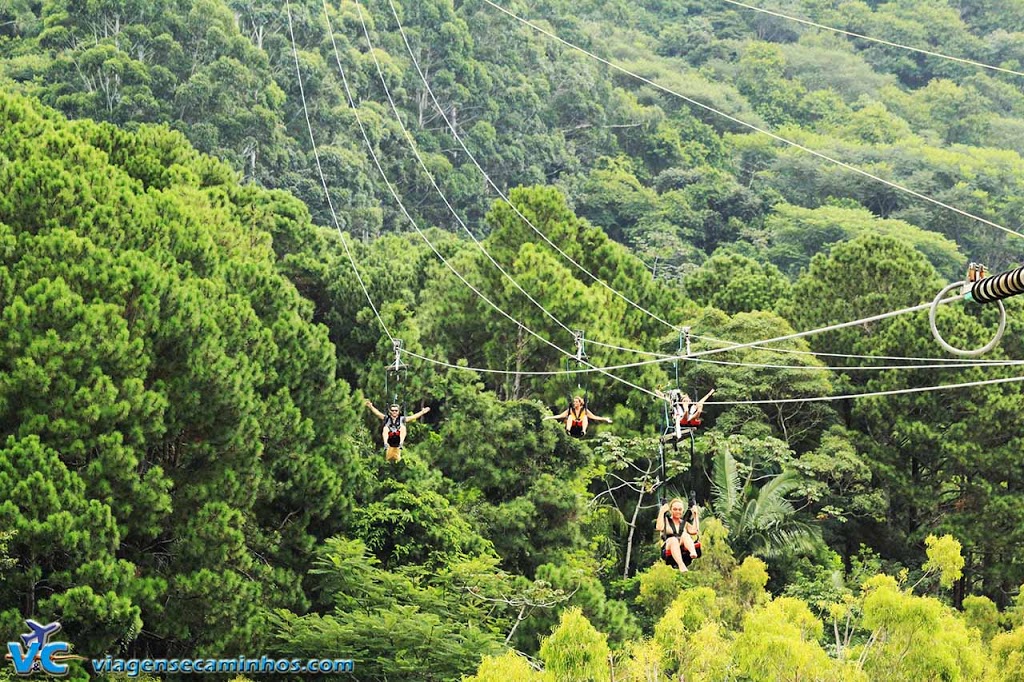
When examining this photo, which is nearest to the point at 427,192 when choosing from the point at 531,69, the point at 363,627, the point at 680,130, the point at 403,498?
the point at 531,69

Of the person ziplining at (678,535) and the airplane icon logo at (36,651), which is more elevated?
the person ziplining at (678,535)

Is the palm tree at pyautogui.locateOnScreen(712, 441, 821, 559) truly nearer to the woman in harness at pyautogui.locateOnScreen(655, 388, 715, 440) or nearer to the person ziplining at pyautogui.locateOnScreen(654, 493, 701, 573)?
the woman in harness at pyautogui.locateOnScreen(655, 388, 715, 440)

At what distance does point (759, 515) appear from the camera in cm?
2489

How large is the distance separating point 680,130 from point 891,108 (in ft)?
46.3

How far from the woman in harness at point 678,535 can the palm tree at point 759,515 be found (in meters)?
11.1

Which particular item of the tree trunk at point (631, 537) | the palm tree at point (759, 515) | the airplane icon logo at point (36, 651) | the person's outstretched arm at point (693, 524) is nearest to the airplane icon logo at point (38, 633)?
the airplane icon logo at point (36, 651)

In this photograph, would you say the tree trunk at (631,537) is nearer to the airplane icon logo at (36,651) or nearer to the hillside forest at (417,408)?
the hillside forest at (417,408)

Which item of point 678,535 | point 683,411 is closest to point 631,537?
point 683,411

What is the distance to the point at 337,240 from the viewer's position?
34656 mm

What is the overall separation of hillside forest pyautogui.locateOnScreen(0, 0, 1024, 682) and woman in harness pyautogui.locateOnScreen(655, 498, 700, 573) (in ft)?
3.18

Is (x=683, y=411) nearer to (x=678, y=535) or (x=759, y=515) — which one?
(x=678, y=535)

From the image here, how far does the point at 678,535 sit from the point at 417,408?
1317 centimetres

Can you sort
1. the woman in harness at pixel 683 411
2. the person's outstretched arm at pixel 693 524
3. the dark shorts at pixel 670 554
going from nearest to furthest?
the dark shorts at pixel 670 554, the person's outstretched arm at pixel 693 524, the woman in harness at pixel 683 411

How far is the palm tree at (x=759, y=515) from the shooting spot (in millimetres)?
24812
